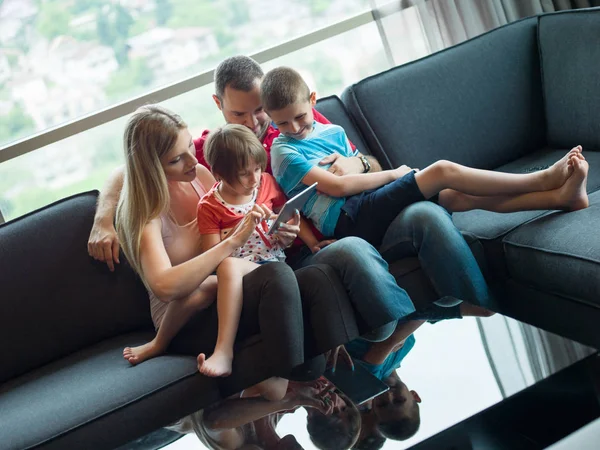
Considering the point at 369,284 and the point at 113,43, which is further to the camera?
the point at 113,43

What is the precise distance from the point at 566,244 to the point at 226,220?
899mm

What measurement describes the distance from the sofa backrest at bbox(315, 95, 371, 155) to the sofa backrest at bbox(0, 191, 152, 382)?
849 mm

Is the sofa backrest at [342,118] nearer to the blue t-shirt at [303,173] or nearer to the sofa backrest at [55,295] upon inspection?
the blue t-shirt at [303,173]

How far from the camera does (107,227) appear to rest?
2322 millimetres

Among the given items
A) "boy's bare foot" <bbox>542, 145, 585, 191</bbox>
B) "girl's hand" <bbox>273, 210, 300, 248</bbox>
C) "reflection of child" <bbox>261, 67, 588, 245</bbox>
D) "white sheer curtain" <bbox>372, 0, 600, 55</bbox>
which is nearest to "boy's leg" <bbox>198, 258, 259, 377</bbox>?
"girl's hand" <bbox>273, 210, 300, 248</bbox>

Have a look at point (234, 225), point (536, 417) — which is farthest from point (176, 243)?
point (536, 417)

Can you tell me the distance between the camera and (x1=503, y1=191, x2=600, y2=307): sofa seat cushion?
1.83 meters

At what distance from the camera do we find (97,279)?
2.33 m

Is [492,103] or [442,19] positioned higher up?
[442,19]

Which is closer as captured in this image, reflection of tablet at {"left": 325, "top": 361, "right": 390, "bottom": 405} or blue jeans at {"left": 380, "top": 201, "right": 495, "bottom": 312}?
reflection of tablet at {"left": 325, "top": 361, "right": 390, "bottom": 405}

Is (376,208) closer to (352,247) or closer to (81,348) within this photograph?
(352,247)

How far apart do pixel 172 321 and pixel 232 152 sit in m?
0.48

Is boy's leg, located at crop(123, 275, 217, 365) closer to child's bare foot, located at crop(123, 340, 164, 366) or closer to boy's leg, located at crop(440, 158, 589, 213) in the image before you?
child's bare foot, located at crop(123, 340, 164, 366)

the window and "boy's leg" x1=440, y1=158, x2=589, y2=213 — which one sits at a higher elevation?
the window
